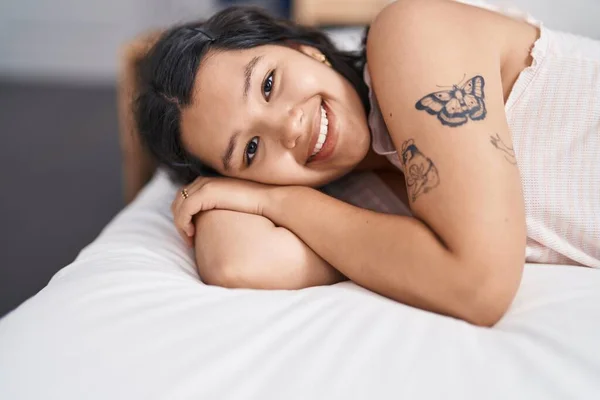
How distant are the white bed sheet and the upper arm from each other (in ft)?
0.34

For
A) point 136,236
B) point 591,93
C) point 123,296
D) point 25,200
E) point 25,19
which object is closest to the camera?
point 123,296

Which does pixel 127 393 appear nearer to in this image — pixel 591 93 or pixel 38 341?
pixel 38 341

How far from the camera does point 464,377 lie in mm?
643

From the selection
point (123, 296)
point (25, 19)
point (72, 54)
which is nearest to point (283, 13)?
point (72, 54)

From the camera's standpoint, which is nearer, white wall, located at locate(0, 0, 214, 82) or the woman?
the woman

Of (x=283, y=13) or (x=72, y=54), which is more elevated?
(x=283, y=13)

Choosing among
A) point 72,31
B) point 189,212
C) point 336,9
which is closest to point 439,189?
point 189,212

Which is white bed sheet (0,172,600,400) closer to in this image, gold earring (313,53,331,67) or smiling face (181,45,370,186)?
smiling face (181,45,370,186)

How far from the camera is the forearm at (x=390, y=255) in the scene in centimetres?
76

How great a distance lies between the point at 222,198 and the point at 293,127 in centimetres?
19

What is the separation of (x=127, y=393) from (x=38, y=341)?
0.17 metres

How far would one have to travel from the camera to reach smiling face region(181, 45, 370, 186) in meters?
0.94

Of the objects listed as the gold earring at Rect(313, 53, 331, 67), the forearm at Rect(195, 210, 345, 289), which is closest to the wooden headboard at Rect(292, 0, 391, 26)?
the gold earring at Rect(313, 53, 331, 67)

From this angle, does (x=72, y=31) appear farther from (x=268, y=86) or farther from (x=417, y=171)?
(x=417, y=171)
